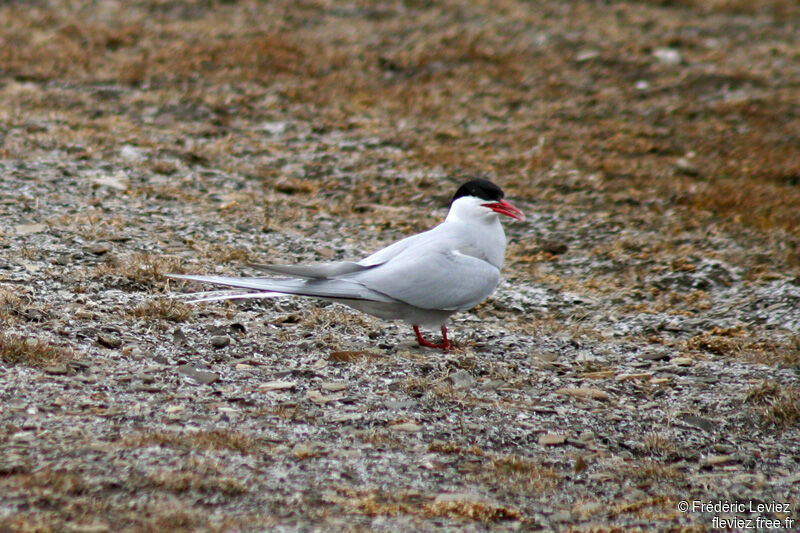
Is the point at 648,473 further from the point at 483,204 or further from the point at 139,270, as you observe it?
the point at 139,270

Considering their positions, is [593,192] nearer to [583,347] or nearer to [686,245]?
[686,245]

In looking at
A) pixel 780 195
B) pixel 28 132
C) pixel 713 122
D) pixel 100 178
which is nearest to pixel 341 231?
pixel 100 178

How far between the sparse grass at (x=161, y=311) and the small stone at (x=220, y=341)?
0.27 meters

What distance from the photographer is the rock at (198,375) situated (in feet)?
13.8

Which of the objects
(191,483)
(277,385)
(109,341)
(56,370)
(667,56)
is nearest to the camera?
(191,483)

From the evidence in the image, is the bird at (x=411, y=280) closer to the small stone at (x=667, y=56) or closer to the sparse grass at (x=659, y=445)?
the sparse grass at (x=659, y=445)

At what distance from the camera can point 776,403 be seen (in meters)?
4.27

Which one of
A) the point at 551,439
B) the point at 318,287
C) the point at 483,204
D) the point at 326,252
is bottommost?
the point at 326,252

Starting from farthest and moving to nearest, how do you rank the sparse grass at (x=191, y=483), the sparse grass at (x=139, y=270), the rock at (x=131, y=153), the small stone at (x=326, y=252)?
the rock at (x=131, y=153) < the small stone at (x=326, y=252) < the sparse grass at (x=139, y=270) < the sparse grass at (x=191, y=483)

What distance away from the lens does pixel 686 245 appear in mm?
6539

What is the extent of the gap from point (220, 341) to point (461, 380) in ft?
3.55

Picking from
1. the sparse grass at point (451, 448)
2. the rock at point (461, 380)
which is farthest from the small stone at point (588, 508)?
the rock at point (461, 380)

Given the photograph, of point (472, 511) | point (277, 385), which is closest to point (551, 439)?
point (472, 511)

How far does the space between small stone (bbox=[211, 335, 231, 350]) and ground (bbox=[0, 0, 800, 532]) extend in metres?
0.01
